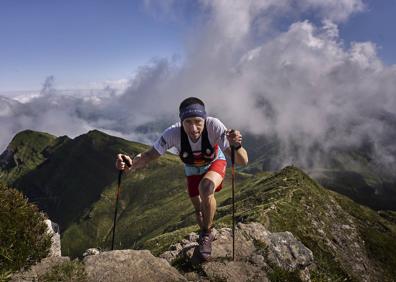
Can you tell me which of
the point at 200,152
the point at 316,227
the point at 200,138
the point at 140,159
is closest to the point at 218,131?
the point at 200,138

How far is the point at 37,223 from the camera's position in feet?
31.3

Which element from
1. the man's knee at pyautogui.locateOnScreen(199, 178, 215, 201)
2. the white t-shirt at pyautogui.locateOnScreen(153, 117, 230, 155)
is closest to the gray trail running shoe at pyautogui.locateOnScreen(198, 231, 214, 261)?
the man's knee at pyautogui.locateOnScreen(199, 178, 215, 201)

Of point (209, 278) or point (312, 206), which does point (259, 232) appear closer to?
point (209, 278)

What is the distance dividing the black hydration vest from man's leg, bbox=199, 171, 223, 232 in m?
0.47

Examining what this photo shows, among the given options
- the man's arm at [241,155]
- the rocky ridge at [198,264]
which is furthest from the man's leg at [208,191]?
the rocky ridge at [198,264]

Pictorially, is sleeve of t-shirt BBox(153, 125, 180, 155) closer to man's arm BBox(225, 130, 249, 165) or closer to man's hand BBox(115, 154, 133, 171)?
man's hand BBox(115, 154, 133, 171)

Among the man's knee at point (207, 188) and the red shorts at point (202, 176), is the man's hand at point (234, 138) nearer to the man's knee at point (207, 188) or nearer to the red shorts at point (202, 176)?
the red shorts at point (202, 176)

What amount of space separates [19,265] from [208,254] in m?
5.31

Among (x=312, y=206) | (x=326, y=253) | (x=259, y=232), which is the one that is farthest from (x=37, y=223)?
(x=312, y=206)

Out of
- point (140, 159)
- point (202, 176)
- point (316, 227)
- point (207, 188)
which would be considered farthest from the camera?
point (316, 227)

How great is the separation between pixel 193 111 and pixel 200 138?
895 mm

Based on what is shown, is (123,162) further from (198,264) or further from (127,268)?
(198,264)

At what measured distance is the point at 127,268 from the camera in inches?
375

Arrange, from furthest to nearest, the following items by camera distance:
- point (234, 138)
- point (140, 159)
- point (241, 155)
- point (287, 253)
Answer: point (287, 253), point (140, 159), point (241, 155), point (234, 138)
